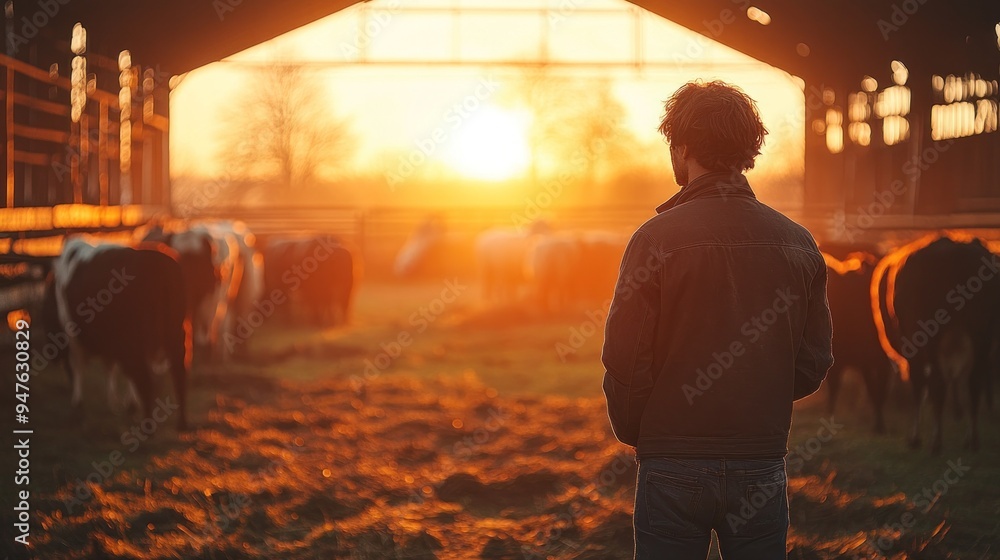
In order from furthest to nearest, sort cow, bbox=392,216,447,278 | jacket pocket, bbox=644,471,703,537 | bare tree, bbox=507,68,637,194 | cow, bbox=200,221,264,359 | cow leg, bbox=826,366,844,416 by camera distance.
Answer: bare tree, bbox=507,68,637,194, cow, bbox=392,216,447,278, cow, bbox=200,221,264,359, cow leg, bbox=826,366,844,416, jacket pocket, bbox=644,471,703,537

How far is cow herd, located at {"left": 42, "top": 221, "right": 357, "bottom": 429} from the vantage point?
6.92 m

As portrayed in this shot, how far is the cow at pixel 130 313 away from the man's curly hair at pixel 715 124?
214 inches

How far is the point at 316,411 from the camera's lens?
7.81 meters

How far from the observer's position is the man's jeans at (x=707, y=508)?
2141 millimetres

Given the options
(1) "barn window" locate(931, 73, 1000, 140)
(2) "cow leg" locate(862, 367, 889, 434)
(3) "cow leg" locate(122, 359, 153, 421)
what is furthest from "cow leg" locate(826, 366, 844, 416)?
(3) "cow leg" locate(122, 359, 153, 421)

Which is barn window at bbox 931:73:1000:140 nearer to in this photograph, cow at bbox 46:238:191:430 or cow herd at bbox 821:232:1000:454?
cow herd at bbox 821:232:1000:454

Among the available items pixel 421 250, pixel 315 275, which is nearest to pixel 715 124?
pixel 315 275

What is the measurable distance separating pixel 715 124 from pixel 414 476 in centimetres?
412

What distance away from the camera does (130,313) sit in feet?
22.7

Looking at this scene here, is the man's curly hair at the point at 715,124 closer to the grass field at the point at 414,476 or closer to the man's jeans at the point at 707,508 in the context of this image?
the man's jeans at the point at 707,508

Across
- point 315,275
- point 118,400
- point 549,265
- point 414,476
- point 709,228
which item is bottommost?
point 414,476

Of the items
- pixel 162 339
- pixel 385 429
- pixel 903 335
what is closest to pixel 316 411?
pixel 385 429

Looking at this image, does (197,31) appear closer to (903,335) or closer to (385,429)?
(385,429)

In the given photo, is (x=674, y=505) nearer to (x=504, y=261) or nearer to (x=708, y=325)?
(x=708, y=325)
